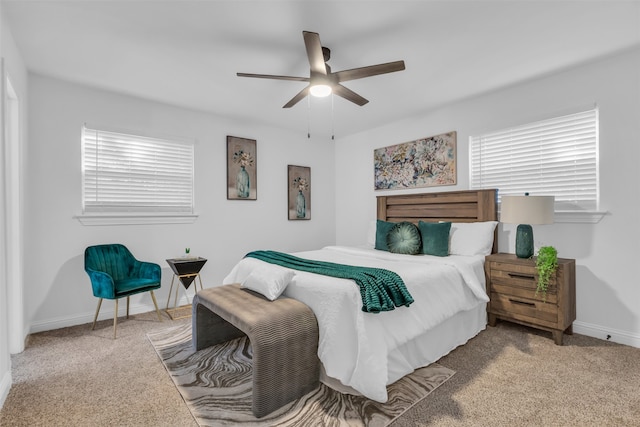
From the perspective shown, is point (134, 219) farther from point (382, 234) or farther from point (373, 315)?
point (373, 315)

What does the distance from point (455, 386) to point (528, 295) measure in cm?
135

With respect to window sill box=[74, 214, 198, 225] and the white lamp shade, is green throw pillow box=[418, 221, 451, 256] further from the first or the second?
window sill box=[74, 214, 198, 225]

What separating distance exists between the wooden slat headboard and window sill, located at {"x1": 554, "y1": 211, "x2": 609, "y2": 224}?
588 mm

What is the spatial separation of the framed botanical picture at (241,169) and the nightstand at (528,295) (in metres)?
3.17

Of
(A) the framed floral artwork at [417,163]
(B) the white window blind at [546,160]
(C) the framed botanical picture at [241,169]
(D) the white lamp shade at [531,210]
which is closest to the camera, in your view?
(D) the white lamp shade at [531,210]

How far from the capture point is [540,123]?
10.8 ft

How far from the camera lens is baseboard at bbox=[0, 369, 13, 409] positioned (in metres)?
1.94

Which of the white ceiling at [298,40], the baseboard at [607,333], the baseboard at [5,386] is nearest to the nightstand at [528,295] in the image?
the baseboard at [607,333]

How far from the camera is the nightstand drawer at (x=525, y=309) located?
2.79 metres

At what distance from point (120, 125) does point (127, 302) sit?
1983mm

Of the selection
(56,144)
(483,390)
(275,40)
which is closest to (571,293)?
(483,390)

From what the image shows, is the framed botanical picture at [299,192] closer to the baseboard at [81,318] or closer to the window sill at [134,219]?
the window sill at [134,219]

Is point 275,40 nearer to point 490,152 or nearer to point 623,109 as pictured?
point 490,152

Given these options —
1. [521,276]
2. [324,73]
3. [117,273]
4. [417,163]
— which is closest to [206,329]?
[117,273]
